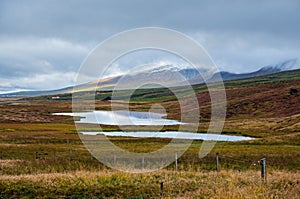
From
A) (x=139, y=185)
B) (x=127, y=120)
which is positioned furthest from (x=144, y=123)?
(x=139, y=185)

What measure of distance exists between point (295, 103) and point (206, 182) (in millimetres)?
127753

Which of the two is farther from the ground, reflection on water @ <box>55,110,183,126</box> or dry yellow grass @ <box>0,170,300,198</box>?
dry yellow grass @ <box>0,170,300,198</box>

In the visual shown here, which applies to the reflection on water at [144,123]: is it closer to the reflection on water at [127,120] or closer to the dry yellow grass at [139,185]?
the reflection on water at [127,120]

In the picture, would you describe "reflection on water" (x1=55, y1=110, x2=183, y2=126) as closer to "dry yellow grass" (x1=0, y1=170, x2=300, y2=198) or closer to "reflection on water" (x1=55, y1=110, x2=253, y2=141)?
"reflection on water" (x1=55, y1=110, x2=253, y2=141)

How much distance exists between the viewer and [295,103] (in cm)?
13538

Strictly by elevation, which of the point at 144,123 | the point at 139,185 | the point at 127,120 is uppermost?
the point at 139,185

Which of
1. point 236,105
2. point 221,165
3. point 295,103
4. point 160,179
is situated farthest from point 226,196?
point 236,105

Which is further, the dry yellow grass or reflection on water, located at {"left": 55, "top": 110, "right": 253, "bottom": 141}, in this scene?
reflection on water, located at {"left": 55, "top": 110, "right": 253, "bottom": 141}

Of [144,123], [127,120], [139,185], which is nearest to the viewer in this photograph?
[139,185]

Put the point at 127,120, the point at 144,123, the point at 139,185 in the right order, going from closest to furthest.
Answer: the point at 139,185 → the point at 144,123 → the point at 127,120

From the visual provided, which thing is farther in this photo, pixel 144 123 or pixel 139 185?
pixel 144 123

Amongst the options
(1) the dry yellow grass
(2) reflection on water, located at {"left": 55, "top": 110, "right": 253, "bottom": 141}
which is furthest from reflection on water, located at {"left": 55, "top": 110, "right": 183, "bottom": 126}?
(1) the dry yellow grass

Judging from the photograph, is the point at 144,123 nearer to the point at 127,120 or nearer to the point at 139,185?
the point at 127,120

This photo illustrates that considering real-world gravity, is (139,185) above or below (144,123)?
above
